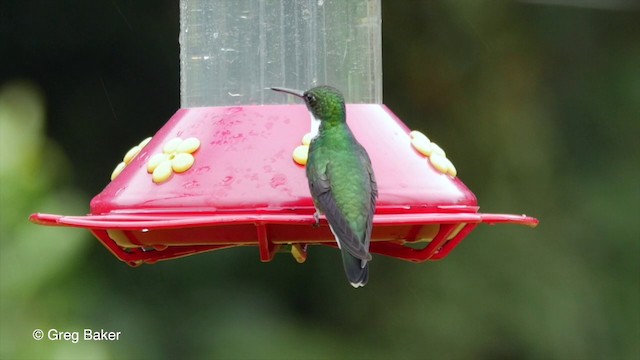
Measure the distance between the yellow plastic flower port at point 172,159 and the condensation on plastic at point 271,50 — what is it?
314mm

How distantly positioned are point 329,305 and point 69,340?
67.0 inches

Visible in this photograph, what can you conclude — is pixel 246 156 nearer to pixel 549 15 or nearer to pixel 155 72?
pixel 155 72

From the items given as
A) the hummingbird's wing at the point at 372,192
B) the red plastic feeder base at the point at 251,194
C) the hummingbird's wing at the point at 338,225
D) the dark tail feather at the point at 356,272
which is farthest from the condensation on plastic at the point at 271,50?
the dark tail feather at the point at 356,272

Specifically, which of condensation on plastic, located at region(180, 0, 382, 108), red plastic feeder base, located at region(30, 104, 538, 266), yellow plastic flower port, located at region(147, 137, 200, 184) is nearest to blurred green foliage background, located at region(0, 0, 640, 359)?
condensation on plastic, located at region(180, 0, 382, 108)

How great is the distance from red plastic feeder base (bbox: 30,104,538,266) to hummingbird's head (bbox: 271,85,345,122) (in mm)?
119

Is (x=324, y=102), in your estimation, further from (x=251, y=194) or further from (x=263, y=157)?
(x=251, y=194)

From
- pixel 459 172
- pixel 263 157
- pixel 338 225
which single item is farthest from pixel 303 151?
pixel 459 172

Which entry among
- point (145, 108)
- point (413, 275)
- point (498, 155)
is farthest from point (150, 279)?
point (498, 155)

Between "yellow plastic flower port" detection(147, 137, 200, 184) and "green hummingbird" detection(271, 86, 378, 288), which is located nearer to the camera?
"green hummingbird" detection(271, 86, 378, 288)

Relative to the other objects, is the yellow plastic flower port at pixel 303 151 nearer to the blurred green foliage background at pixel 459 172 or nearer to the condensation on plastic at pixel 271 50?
the condensation on plastic at pixel 271 50

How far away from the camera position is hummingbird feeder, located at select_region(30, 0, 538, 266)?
3.11 meters

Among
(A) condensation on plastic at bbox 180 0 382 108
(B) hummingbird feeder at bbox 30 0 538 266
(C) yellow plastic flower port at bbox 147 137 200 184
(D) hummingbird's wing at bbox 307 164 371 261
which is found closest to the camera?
(D) hummingbird's wing at bbox 307 164 371 261

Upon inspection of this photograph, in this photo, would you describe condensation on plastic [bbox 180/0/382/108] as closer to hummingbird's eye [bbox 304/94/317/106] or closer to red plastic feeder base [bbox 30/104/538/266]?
red plastic feeder base [bbox 30/104/538/266]

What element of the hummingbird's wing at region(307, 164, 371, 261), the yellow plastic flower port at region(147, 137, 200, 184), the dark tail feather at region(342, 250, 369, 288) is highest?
the yellow plastic flower port at region(147, 137, 200, 184)
